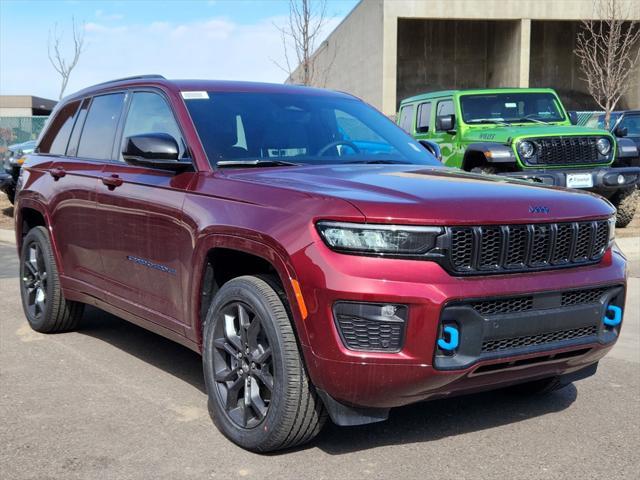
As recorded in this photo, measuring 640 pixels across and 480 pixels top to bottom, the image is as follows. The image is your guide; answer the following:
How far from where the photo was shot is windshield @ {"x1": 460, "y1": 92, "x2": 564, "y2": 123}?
1198 centimetres

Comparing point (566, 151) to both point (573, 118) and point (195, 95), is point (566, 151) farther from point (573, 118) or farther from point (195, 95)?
point (195, 95)

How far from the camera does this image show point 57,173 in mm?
6047

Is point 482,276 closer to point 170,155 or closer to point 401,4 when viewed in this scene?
point 170,155

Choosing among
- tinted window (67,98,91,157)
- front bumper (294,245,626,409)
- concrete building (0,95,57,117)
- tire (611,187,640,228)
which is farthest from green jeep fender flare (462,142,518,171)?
concrete building (0,95,57,117)

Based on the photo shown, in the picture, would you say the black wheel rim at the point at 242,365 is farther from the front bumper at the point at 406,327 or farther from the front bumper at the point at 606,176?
the front bumper at the point at 606,176

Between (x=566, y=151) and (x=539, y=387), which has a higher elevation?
(x=566, y=151)

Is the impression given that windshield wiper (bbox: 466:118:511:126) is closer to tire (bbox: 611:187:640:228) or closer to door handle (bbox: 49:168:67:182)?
tire (bbox: 611:187:640:228)

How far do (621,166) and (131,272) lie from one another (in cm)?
908

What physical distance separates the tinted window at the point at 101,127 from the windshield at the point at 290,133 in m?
0.97

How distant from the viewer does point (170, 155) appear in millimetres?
4441

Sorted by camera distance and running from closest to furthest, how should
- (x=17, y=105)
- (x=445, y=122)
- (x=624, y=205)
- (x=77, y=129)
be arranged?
1. (x=77, y=129)
2. (x=445, y=122)
3. (x=624, y=205)
4. (x=17, y=105)

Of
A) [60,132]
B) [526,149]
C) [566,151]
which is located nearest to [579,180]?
[566,151]

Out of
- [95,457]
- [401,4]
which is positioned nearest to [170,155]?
[95,457]

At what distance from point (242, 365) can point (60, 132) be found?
11.0 feet
